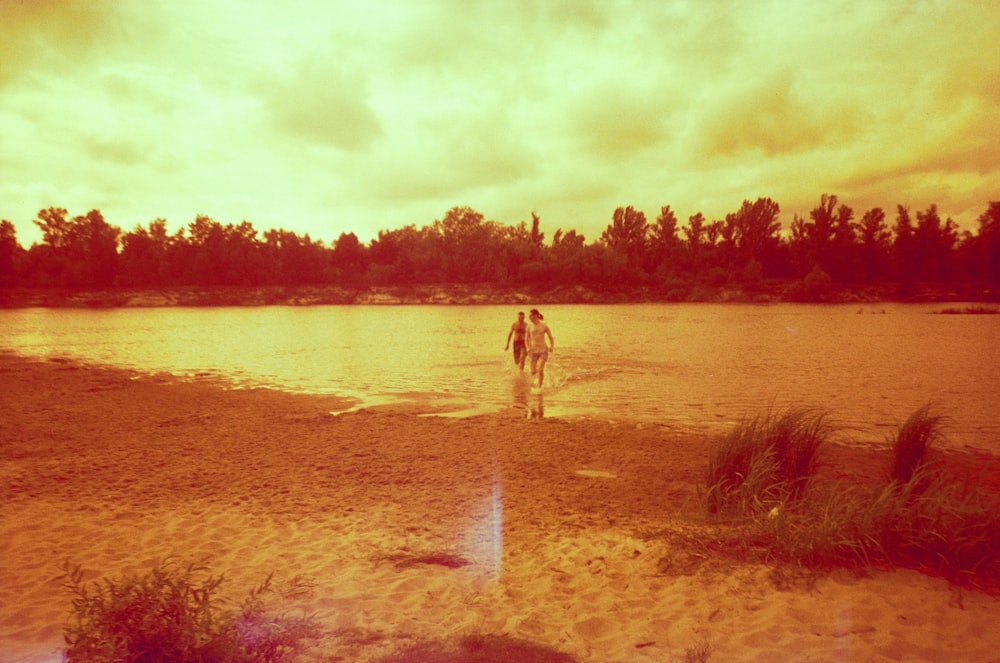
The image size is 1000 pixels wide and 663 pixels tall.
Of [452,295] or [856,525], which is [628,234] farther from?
[856,525]

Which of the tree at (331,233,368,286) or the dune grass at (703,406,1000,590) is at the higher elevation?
the tree at (331,233,368,286)

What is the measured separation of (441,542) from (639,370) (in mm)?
15329

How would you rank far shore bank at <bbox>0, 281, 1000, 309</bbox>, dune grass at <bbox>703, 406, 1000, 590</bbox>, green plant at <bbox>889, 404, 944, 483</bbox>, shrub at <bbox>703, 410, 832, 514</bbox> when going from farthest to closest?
far shore bank at <bbox>0, 281, 1000, 309</bbox> → green plant at <bbox>889, 404, 944, 483</bbox> → shrub at <bbox>703, 410, 832, 514</bbox> → dune grass at <bbox>703, 406, 1000, 590</bbox>

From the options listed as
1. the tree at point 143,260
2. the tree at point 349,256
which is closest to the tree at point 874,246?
the tree at point 349,256

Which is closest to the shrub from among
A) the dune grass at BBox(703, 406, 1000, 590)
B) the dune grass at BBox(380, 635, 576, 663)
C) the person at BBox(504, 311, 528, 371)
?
the dune grass at BBox(703, 406, 1000, 590)

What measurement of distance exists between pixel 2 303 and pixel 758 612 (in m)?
113

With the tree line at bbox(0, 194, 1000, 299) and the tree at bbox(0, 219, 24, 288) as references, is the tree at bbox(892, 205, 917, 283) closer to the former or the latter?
the tree line at bbox(0, 194, 1000, 299)

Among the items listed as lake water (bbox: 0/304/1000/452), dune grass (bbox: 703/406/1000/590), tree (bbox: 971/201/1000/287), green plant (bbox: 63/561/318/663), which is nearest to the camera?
green plant (bbox: 63/561/318/663)

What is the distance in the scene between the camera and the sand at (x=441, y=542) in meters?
4.43

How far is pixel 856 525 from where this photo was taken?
559 centimetres

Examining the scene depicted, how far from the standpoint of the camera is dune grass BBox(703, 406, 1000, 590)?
5227 millimetres

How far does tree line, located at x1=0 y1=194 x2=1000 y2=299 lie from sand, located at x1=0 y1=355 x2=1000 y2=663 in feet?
334

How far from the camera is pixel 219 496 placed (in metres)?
7.65

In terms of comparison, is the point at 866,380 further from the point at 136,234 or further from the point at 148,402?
the point at 136,234
